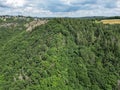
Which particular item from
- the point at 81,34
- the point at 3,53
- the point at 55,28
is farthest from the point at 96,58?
the point at 3,53

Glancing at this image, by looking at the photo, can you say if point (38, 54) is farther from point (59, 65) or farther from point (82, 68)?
point (82, 68)

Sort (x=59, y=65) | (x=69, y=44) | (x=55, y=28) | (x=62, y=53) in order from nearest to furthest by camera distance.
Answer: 1. (x=59, y=65)
2. (x=62, y=53)
3. (x=69, y=44)
4. (x=55, y=28)

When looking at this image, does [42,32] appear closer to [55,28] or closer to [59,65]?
[55,28]

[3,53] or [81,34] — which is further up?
[81,34]

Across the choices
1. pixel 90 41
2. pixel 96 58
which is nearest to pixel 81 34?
pixel 90 41

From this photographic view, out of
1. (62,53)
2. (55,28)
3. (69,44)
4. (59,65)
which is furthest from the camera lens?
(55,28)

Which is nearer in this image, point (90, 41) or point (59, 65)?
point (59, 65)
